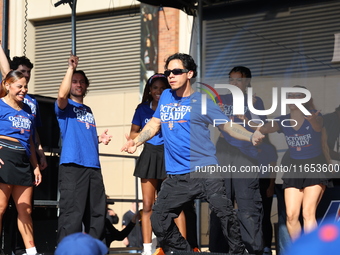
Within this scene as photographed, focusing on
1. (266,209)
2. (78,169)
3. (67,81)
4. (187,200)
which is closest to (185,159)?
(187,200)

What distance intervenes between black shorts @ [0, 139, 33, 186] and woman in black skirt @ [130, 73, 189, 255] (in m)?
1.25

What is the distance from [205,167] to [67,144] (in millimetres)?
1480

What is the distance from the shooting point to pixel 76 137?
241 inches

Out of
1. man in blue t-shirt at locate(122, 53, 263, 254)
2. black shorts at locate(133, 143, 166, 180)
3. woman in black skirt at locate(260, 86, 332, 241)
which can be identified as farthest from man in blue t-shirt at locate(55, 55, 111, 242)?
woman in black skirt at locate(260, 86, 332, 241)

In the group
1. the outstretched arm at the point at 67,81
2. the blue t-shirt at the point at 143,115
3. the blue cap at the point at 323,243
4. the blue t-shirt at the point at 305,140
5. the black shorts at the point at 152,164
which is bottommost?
the blue cap at the point at 323,243

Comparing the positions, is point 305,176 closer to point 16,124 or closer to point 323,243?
point 16,124

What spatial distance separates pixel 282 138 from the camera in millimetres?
7930

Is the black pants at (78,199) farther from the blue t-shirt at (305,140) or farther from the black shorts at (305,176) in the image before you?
the blue t-shirt at (305,140)

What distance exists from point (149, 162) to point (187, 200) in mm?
1289

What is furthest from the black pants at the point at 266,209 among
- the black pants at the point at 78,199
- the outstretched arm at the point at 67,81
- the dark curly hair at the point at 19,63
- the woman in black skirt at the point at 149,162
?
the dark curly hair at the point at 19,63

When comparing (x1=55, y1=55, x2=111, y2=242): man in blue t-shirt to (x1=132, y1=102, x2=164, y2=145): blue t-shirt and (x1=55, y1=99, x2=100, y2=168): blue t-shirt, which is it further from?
(x1=132, y1=102, x2=164, y2=145): blue t-shirt

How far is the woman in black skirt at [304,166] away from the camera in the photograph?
6.41m

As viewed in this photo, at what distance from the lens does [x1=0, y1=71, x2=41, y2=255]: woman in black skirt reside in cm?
586

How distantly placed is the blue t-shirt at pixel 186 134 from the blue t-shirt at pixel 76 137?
0.91 m
